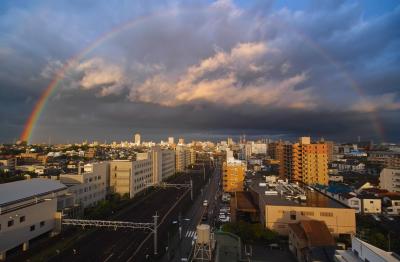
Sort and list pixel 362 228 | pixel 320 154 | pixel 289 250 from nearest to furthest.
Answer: pixel 289 250 → pixel 362 228 → pixel 320 154

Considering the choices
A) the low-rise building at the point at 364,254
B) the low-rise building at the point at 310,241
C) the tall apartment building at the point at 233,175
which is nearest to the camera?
the low-rise building at the point at 364,254

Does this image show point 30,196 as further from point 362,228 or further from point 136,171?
point 362,228

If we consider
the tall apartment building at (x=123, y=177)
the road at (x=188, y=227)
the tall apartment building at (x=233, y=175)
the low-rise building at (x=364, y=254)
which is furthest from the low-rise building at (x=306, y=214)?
the tall apartment building at (x=123, y=177)

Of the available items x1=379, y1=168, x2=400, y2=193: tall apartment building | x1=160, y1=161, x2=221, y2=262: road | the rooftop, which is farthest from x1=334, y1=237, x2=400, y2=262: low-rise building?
x1=379, y1=168, x2=400, y2=193: tall apartment building

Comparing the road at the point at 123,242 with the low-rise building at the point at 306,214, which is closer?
the road at the point at 123,242

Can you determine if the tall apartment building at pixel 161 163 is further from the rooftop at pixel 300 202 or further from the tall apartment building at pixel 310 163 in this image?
the rooftop at pixel 300 202

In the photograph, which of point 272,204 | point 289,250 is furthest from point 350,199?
point 289,250

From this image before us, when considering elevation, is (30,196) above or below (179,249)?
above
